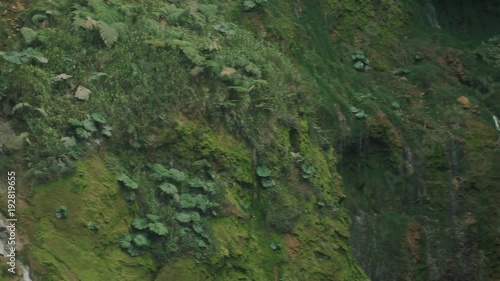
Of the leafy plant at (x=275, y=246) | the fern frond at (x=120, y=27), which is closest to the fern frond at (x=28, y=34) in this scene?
the fern frond at (x=120, y=27)

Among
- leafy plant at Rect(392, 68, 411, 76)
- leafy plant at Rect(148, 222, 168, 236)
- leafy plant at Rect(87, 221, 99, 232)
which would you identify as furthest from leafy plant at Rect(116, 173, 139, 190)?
leafy plant at Rect(392, 68, 411, 76)

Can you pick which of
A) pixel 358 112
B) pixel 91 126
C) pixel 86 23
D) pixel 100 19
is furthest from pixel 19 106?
pixel 358 112

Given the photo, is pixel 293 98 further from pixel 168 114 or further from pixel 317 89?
pixel 168 114

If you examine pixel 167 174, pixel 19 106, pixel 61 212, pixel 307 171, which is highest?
pixel 19 106

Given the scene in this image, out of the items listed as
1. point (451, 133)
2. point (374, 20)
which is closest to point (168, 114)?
point (451, 133)

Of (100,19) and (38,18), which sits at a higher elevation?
(100,19)

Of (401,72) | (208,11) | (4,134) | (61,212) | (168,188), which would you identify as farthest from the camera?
(401,72)

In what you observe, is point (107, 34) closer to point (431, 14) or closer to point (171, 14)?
point (171, 14)
